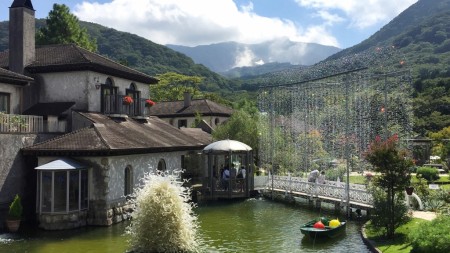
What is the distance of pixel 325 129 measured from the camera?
3419cm

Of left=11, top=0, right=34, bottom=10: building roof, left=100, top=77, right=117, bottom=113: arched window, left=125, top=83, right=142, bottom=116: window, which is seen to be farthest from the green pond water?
left=11, top=0, right=34, bottom=10: building roof

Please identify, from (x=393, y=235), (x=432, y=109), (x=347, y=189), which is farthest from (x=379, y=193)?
(x=432, y=109)

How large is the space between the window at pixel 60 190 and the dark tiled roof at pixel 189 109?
1452 inches

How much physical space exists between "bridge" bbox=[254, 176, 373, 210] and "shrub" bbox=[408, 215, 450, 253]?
802 centimetres

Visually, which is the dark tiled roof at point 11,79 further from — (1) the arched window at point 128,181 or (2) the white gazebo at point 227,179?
(2) the white gazebo at point 227,179

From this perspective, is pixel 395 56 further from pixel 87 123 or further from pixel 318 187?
pixel 87 123

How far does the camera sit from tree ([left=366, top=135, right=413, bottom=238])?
1767 centimetres

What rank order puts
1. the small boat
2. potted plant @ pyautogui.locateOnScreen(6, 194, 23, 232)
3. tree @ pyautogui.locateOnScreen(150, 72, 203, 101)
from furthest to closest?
1. tree @ pyautogui.locateOnScreen(150, 72, 203, 101)
2. potted plant @ pyautogui.locateOnScreen(6, 194, 23, 232)
3. the small boat

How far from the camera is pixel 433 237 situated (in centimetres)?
1325

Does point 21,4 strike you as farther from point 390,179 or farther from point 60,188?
point 390,179

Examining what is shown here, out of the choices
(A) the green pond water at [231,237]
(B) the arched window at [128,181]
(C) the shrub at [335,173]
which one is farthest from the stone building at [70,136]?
(C) the shrub at [335,173]

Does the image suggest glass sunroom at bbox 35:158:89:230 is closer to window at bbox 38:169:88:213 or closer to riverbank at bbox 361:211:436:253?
window at bbox 38:169:88:213

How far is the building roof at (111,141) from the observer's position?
22.4m

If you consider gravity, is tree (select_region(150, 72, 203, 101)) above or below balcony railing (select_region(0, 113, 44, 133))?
above
